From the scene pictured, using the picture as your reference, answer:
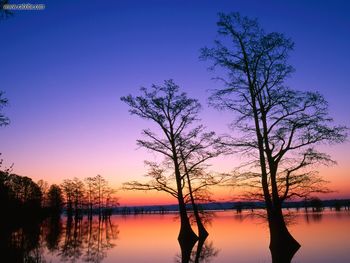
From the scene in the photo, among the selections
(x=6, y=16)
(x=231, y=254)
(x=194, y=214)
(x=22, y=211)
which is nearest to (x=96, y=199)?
(x=22, y=211)

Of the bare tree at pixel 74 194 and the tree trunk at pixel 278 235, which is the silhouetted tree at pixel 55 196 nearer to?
the bare tree at pixel 74 194

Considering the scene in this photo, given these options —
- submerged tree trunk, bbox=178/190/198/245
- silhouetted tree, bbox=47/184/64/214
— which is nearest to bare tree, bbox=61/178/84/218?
silhouetted tree, bbox=47/184/64/214

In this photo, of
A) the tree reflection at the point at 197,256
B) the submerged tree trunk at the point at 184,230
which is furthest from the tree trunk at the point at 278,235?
the submerged tree trunk at the point at 184,230

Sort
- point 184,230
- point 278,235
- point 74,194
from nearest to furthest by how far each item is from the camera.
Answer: point 278,235, point 184,230, point 74,194

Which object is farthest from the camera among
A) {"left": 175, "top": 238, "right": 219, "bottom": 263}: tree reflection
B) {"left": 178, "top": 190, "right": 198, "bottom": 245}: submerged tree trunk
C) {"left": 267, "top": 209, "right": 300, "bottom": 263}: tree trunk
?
{"left": 178, "top": 190, "right": 198, "bottom": 245}: submerged tree trunk

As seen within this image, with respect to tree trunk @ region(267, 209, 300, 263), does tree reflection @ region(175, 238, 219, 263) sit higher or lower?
lower

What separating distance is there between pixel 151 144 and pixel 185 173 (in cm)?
373

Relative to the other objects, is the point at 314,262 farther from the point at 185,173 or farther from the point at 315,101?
the point at 185,173

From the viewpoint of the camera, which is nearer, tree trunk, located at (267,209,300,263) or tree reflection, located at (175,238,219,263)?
tree reflection, located at (175,238,219,263)

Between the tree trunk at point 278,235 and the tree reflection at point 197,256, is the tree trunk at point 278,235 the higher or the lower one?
the higher one

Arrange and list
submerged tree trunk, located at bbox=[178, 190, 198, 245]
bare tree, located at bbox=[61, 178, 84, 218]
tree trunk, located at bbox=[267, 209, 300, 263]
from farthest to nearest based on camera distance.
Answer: bare tree, located at bbox=[61, 178, 84, 218], submerged tree trunk, located at bbox=[178, 190, 198, 245], tree trunk, located at bbox=[267, 209, 300, 263]

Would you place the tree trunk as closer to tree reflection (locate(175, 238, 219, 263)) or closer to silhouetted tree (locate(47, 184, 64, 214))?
tree reflection (locate(175, 238, 219, 263))

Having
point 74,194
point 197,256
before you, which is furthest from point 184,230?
point 74,194

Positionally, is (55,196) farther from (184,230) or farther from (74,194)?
(184,230)
